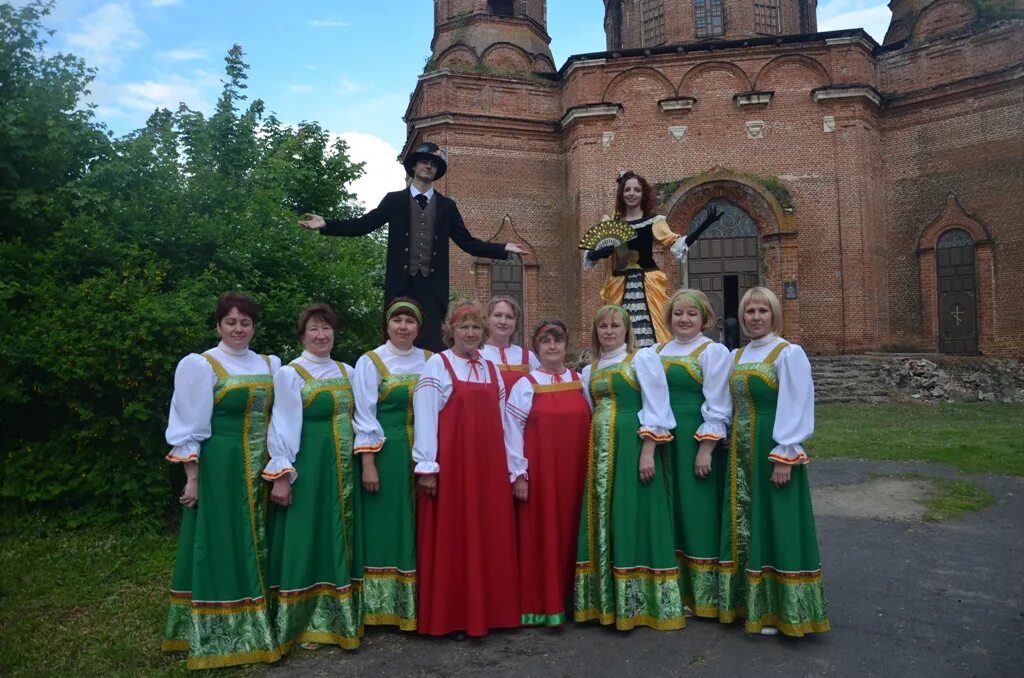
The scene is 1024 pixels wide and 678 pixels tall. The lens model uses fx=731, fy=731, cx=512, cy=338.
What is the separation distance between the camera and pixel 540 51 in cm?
2486

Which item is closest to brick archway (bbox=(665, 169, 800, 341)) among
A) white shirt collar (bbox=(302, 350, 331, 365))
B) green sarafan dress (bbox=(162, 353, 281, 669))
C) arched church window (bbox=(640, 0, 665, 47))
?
arched church window (bbox=(640, 0, 665, 47))

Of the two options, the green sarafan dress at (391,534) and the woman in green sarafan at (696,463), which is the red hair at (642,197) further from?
the green sarafan dress at (391,534)

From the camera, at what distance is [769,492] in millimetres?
4207

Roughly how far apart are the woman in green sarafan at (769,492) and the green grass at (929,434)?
7.21 metres

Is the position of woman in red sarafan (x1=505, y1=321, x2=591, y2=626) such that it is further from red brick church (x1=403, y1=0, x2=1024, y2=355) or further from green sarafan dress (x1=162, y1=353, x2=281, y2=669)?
red brick church (x1=403, y1=0, x2=1024, y2=355)

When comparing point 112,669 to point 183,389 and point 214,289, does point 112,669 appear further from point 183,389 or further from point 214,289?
point 214,289

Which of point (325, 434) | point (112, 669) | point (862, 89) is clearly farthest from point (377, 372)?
point (862, 89)

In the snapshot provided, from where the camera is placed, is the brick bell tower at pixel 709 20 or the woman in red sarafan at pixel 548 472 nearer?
the woman in red sarafan at pixel 548 472

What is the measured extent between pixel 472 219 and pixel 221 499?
18.1m

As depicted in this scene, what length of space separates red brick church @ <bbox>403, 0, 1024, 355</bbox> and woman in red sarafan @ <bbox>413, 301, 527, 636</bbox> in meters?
16.1

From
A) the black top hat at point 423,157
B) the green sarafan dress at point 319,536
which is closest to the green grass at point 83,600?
the green sarafan dress at point 319,536

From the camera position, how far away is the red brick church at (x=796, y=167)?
64.6 feet

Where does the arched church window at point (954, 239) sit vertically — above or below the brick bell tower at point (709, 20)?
below

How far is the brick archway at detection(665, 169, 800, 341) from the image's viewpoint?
20250mm
